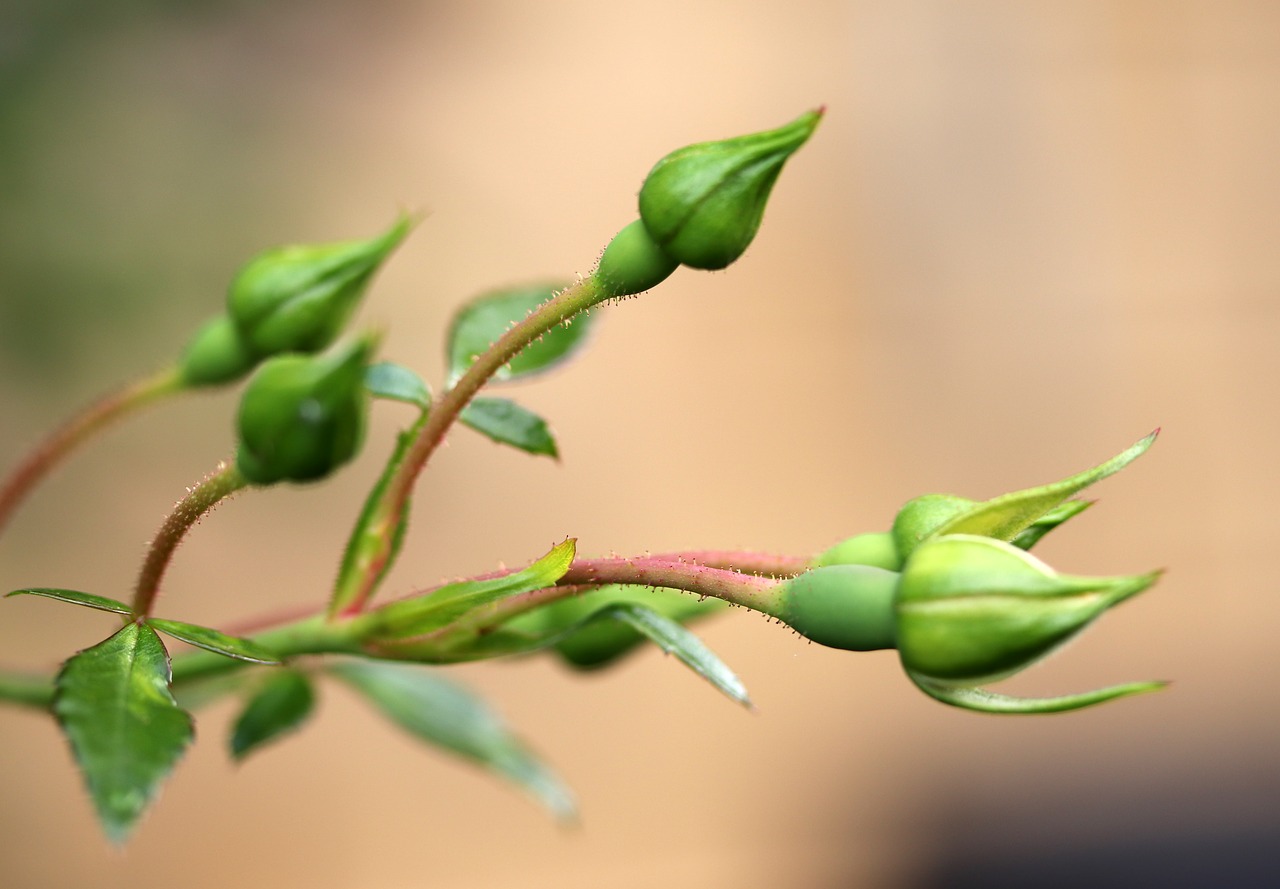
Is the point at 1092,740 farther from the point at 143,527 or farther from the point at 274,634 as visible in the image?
the point at 274,634

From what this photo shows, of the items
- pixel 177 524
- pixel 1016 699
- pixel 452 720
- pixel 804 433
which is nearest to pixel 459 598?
pixel 177 524

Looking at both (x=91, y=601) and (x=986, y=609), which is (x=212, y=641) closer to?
(x=91, y=601)

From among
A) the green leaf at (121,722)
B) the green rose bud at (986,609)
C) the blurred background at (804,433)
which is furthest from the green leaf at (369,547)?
the blurred background at (804,433)

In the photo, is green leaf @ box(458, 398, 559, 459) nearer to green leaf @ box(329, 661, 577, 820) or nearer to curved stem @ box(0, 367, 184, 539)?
curved stem @ box(0, 367, 184, 539)

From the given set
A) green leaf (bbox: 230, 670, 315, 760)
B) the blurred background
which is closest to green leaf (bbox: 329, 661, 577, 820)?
green leaf (bbox: 230, 670, 315, 760)

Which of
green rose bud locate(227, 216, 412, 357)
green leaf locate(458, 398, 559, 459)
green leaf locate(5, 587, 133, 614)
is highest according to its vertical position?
green rose bud locate(227, 216, 412, 357)

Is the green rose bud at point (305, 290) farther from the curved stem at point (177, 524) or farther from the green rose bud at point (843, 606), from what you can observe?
the green rose bud at point (843, 606)

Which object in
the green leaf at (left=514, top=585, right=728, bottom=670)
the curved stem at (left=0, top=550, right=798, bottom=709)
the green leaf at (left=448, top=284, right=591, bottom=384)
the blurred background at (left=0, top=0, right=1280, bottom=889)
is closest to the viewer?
the curved stem at (left=0, top=550, right=798, bottom=709)
